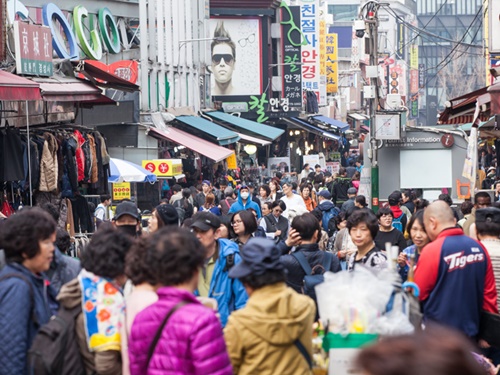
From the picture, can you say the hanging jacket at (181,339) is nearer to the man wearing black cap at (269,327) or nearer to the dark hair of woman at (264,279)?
the man wearing black cap at (269,327)

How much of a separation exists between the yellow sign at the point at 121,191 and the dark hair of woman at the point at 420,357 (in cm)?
1740

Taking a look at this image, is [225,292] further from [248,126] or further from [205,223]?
[248,126]

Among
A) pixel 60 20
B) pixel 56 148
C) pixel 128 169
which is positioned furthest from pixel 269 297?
pixel 60 20

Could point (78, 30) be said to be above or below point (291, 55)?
below

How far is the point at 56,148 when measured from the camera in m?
15.3

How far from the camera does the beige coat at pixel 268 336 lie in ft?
17.4

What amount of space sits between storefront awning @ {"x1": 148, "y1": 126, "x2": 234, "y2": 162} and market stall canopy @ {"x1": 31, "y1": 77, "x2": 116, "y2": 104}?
12954mm

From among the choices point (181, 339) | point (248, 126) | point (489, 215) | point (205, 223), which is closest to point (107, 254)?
point (181, 339)

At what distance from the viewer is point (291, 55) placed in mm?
51312

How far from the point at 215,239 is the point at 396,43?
401 ft

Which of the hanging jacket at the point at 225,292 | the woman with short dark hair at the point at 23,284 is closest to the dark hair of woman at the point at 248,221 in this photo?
the hanging jacket at the point at 225,292

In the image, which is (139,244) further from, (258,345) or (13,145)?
(13,145)

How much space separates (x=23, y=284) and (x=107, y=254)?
467 mm

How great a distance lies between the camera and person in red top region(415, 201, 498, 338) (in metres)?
7.44
